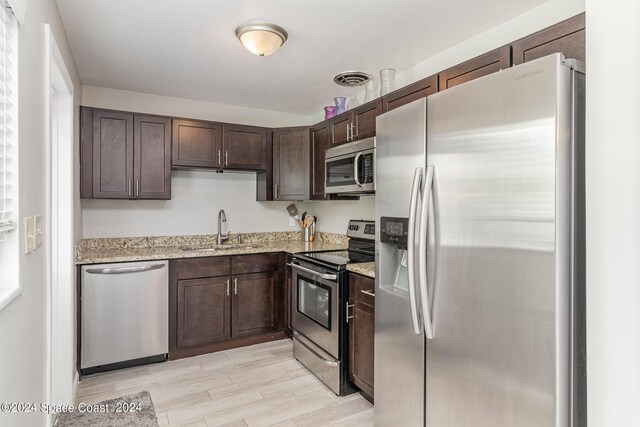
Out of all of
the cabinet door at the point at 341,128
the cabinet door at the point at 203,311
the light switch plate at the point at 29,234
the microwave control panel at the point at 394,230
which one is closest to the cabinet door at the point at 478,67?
the microwave control panel at the point at 394,230

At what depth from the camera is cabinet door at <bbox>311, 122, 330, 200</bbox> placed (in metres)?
3.52

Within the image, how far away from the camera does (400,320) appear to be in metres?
1.81

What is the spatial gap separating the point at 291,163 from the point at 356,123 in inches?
41.5

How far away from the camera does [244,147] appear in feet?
12.3

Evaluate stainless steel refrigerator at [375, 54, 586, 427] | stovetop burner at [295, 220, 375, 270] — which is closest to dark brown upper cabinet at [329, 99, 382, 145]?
stovetop burner at [295, 220, 375, 270]

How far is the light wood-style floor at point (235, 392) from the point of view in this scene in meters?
2.31

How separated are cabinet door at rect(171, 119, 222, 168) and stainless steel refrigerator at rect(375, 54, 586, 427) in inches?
88.6

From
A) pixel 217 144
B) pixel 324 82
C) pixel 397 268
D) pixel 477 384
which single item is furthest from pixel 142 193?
pixel 477 384

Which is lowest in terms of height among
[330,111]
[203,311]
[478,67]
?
[203,311]

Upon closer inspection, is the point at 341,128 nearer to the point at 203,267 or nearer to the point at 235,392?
the point at 203,267

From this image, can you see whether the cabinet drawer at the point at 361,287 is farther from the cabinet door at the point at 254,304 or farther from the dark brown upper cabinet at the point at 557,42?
the dark brown upper cabinet at the point at 557,42

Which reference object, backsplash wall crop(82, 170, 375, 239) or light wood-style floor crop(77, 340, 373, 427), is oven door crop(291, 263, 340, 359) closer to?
light wood-style floor crop(77, 340, 373, 427)
